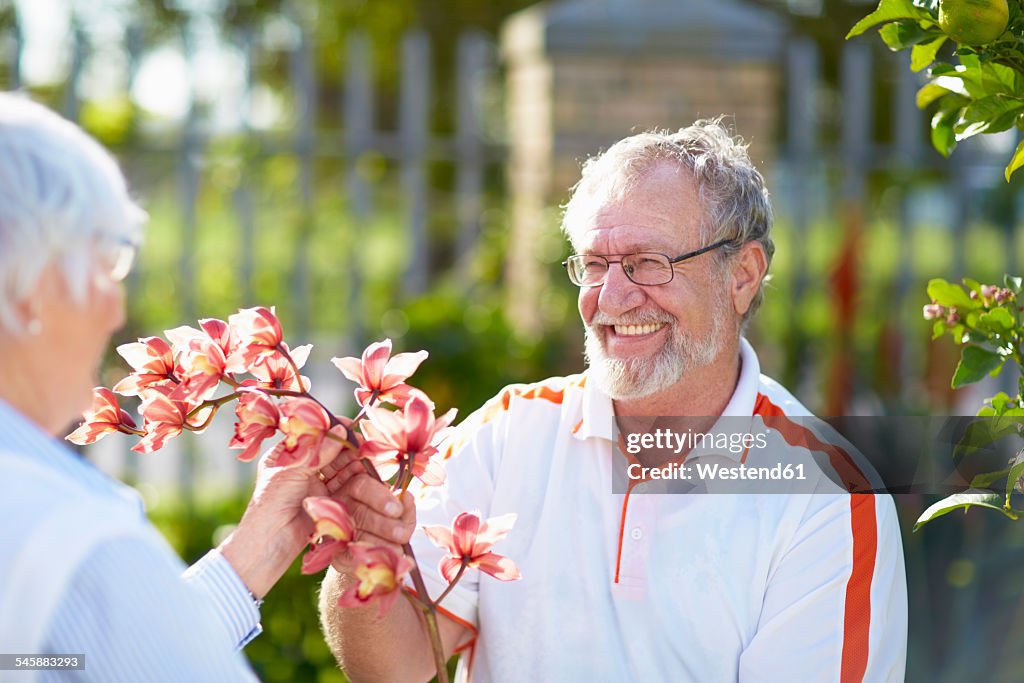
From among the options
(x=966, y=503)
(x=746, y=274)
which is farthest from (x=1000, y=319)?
(x=746, y=274)

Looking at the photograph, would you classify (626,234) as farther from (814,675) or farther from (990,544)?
(990,544)

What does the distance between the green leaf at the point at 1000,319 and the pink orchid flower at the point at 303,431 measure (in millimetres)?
1033

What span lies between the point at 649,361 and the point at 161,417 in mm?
933

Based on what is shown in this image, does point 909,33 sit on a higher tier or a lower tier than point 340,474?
higher

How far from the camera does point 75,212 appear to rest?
121 centimetres

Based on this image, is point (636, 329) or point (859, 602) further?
point (636, 329)

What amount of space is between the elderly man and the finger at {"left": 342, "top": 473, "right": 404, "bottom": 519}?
330 millimetres

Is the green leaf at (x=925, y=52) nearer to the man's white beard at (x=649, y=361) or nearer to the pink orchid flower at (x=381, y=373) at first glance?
the man's white beard at (x=649, y=361)

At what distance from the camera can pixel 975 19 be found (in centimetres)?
159

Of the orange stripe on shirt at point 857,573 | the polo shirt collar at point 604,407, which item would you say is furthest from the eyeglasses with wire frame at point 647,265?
the orange stripe on shirt at point 857,573

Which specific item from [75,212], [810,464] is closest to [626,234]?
[810,464]

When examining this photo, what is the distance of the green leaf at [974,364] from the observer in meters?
1.79

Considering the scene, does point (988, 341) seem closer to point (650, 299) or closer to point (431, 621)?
point (650, 299)

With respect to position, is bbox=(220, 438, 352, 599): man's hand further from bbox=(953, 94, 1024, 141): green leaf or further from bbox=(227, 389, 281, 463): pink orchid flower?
bbox=(953, 94, 1024, 141): green leaf
